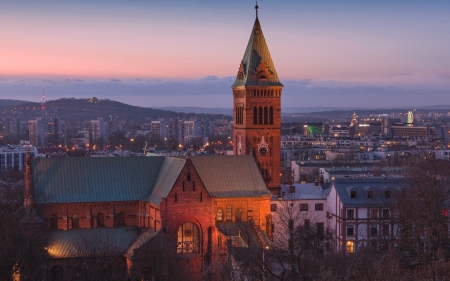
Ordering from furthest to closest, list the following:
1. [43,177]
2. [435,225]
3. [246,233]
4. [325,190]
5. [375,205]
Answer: [325,190] < [375,205] < [43,177] < [246,233] < [435,225]

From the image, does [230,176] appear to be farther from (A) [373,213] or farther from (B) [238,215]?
(A) [373,213]

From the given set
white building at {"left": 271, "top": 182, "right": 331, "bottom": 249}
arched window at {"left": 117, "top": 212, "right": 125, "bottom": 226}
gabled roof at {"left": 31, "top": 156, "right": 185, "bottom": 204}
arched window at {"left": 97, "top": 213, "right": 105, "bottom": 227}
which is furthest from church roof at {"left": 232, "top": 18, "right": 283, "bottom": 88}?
arched window at {"left": 97, "top": 213, "right": 105, "bottom": 227}

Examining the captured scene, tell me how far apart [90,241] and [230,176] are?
15.0 meters

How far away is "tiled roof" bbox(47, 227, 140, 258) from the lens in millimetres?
66812

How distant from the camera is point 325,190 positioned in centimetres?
9231

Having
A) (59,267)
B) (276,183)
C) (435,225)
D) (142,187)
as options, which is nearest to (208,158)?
(142,187)

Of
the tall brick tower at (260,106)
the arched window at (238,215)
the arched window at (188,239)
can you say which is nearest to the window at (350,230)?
the tall brick tower at (260,106)

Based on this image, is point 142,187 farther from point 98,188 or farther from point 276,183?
point 276,183

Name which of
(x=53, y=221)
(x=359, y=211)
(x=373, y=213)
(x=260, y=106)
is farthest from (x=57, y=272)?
(x=373, y=213)

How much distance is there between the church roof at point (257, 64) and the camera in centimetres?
8325

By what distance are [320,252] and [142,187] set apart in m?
17.6

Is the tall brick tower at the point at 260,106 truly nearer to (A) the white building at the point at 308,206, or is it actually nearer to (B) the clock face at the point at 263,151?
(B) the clock face at the point at 263,151

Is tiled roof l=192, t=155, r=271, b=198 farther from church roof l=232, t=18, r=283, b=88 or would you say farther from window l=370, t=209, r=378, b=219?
window l=370, t=209, r=378, b=219

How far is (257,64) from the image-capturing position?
83125mm
